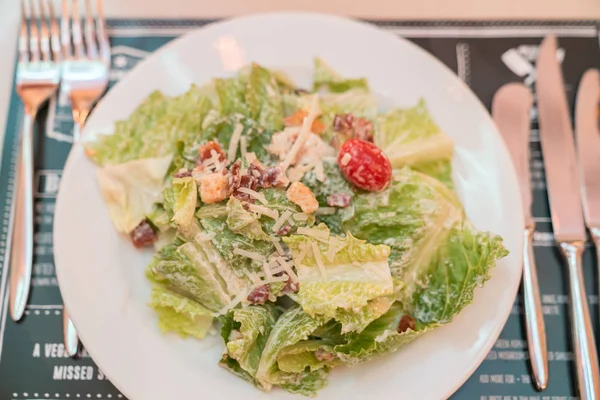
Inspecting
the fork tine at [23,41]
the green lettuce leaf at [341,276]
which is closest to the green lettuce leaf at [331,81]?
the green lettuce leaf at [341,276]

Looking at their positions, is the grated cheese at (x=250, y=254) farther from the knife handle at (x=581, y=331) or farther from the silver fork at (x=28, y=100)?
the knife handle at (x=581, y=331)

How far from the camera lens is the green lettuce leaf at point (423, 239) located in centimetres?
186

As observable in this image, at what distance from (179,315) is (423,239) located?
94cm

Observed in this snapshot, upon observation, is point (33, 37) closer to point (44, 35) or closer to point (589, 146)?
point (44, 35)

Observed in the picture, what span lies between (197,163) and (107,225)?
43 centimetres

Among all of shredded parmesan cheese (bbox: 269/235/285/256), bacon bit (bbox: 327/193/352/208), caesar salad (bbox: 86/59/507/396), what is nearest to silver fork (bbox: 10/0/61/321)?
caesar salad (bbox: 86/59/507/396)

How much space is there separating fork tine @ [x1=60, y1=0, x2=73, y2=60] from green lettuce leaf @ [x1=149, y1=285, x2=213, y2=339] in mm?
1344

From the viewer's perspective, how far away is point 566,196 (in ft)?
7.54

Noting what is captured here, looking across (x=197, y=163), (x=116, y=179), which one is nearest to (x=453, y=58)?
(x=197, y=163)

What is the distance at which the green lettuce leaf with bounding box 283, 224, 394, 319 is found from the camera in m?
1.67

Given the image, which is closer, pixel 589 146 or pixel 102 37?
pixel 589 146

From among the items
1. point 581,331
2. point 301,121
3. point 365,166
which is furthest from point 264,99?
point 581,331

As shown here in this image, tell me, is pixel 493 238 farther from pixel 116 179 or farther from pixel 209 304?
pixel 116 179

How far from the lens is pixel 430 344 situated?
184cm
